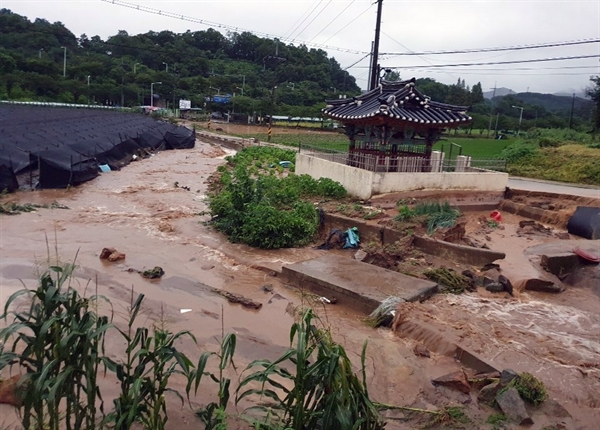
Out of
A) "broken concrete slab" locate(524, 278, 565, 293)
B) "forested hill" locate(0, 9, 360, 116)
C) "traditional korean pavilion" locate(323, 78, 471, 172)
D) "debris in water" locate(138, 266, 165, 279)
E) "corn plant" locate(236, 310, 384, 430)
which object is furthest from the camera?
"forested hill" locate(0, 9, 360, 116)

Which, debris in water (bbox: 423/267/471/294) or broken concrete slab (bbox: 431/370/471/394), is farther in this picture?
debris in water (bbox: 423/267/471/294)

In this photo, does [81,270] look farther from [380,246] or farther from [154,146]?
[154,146]

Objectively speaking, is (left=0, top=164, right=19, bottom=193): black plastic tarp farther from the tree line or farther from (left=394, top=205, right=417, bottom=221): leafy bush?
the tree line

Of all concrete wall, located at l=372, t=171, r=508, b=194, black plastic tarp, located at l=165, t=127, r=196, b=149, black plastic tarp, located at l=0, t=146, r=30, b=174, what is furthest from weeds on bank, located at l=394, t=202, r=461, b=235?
black plastic tarp, located at l=165, t=127, r=196, b=149

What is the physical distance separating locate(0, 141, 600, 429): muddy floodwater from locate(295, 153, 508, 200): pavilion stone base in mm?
2625

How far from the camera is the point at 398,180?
15883 mm

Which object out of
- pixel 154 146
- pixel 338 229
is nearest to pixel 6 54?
pixel 154 146

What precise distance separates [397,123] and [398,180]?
6.28ft

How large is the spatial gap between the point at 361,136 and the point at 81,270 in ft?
36.1

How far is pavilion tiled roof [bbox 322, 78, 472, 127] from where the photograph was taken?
1590 centimetres

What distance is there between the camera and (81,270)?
10219 millimetres

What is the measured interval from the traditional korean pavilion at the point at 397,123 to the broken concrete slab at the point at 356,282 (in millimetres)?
6630

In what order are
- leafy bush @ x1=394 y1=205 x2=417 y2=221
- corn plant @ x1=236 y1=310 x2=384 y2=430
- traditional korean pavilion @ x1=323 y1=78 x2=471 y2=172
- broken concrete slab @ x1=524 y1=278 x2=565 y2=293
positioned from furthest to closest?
1. traditional korean pavilion @ x1=323 y1=78 x2=471 y2=172
2. leafy bush @ x1=394 y1=205 x2=417 y2=221
3. broken concrete slab @ x1=524 y1=278 x2=565 y2=293
4. corn plant @ x1=236 y1=310 x2=384 y2=430

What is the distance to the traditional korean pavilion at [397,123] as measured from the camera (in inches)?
634
